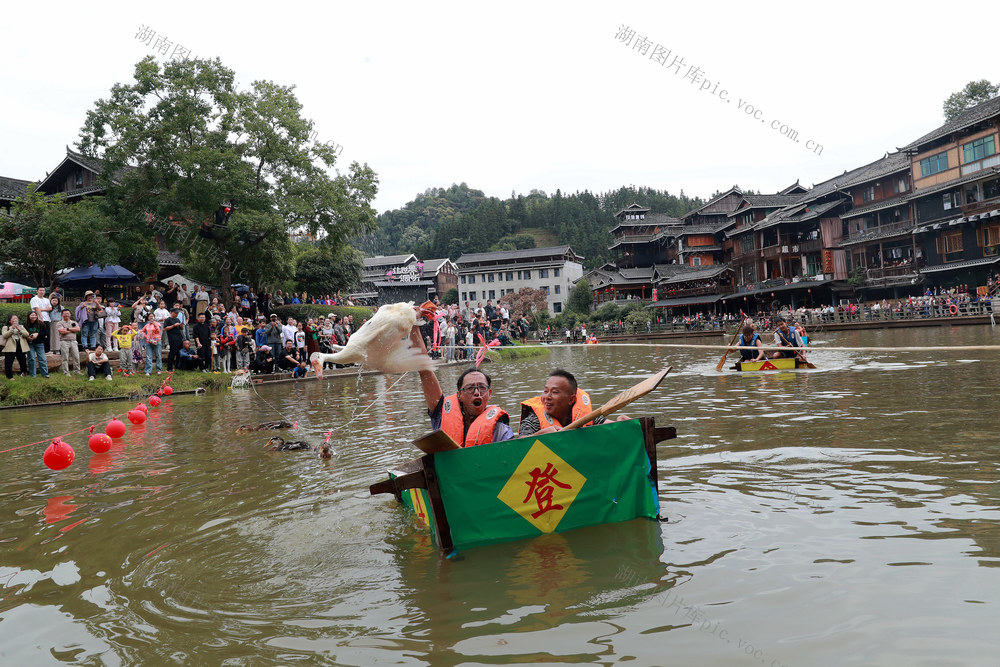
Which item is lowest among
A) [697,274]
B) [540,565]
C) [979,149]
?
[540,565]

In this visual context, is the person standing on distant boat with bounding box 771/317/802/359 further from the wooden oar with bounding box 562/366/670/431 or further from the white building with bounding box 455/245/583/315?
the white building with bounding box 455/245/583/315

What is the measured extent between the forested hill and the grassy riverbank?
81.9m

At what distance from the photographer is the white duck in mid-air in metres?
5.48

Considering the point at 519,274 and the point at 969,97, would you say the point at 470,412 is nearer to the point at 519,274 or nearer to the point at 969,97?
the point at 969,97

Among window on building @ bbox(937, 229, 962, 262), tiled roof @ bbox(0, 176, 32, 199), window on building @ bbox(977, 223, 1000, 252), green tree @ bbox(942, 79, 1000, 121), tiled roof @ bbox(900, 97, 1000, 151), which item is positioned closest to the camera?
tiled roof @ bbox(0, 176, 32, 199)

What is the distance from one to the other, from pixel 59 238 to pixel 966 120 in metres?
48.2

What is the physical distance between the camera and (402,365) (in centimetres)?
551

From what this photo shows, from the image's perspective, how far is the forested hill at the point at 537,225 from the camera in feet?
338

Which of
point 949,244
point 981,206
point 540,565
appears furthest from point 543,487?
point 949,244

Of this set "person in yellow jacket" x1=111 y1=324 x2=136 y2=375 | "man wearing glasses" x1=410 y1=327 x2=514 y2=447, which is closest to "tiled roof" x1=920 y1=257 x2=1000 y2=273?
"man wearing glasses" x1=410 y1=327 x2=514 y2=447

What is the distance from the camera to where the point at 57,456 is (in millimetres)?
8359

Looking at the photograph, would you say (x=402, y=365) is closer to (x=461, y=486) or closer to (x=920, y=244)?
(x=461, y=486)

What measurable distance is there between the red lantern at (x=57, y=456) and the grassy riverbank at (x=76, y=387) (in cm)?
942

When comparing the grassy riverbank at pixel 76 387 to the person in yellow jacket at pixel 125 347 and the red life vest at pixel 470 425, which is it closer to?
the person in yellow jacket at pixel 125 347
